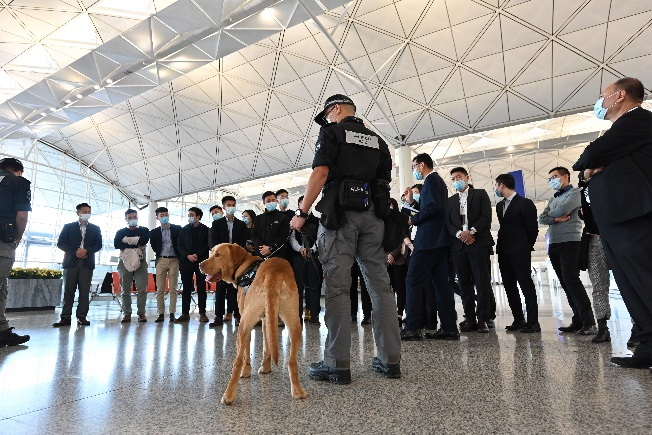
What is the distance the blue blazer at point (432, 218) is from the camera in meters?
4.35

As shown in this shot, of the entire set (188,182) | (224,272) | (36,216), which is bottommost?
(224,272)

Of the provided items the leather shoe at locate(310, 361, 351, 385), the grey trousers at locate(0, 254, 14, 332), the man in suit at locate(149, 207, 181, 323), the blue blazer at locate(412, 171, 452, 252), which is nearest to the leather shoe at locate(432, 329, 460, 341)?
the blue blazer at locate(412, 171, 452, 252)

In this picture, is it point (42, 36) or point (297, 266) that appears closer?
point (297, 266)

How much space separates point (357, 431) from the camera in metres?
1.69

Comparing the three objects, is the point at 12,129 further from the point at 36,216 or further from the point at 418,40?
the point at 418,40

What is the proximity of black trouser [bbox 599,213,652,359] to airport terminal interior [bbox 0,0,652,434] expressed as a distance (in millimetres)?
363

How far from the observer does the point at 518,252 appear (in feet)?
16.7

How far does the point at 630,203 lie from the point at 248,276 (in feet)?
8.88

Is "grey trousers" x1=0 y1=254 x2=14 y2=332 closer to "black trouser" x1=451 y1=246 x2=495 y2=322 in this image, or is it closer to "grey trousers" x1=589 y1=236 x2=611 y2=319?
"black trouser" x1=451 y1=246 x2=495 y2=322

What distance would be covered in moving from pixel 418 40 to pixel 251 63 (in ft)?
22.1

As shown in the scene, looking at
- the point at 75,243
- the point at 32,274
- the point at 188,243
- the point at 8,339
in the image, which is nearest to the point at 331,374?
the point at 8,339

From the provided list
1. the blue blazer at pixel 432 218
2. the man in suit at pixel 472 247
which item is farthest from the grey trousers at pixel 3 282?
A: the man in suit at pixel 472 247

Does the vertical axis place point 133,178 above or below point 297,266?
above

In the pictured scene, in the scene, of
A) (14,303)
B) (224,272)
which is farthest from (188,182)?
(224,272)
